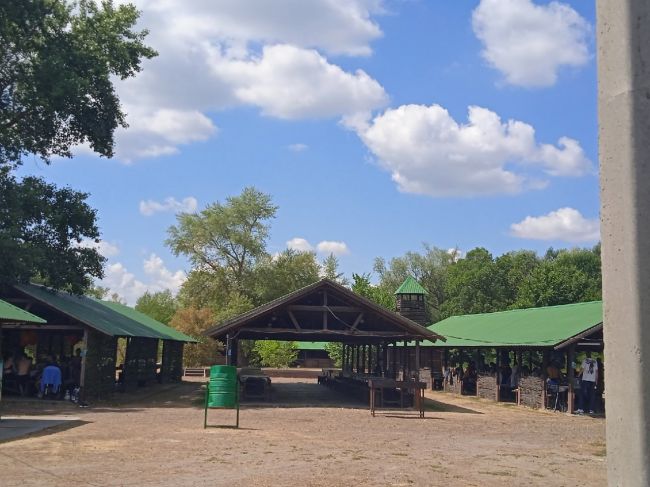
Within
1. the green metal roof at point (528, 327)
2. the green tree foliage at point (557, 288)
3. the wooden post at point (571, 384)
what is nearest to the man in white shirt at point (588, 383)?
the wooden post at point (571, 384)

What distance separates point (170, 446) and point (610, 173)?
1141cm

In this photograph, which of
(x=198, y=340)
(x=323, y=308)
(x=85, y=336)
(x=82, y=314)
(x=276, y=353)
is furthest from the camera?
(x=276, y=353)

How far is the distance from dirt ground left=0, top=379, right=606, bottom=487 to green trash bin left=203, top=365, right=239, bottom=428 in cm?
61

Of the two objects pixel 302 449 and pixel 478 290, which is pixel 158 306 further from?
pixel 302 449

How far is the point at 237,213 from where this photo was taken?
6025 centimetres

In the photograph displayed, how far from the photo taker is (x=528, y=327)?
25562mm

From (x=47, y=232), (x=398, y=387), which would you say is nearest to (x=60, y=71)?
(x=47, y=232)

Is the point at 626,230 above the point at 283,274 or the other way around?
the other way around

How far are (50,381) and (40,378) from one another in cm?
101

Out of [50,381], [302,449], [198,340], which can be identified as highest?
[198,340]

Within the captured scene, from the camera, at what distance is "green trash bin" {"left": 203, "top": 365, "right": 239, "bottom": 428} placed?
14953mm

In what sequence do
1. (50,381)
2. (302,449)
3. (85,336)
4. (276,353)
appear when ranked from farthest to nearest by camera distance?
(276,353), (50,381), (85,336), (302,449)

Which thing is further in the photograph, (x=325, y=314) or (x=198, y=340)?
(x=198, y=340)

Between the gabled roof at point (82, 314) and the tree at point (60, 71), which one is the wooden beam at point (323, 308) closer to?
the gabled roof at point (82, 314)
